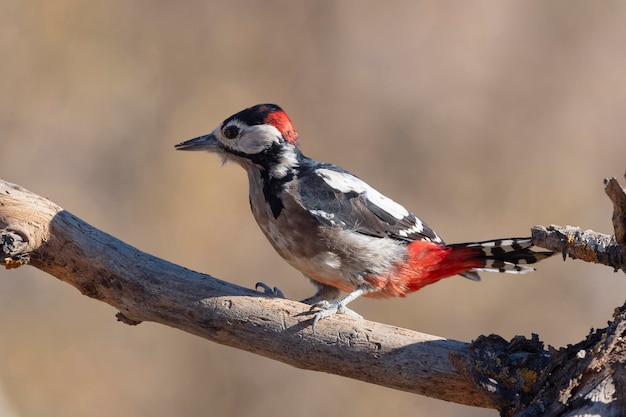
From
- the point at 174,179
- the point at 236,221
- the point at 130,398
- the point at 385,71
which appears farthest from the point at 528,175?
the point at 130,398

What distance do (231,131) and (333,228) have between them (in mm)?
770

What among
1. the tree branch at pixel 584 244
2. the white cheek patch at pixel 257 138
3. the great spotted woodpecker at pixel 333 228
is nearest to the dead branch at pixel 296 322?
the tree branch at pixel 584 244

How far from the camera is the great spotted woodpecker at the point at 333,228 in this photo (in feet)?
12.7

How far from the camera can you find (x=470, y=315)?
6883mm

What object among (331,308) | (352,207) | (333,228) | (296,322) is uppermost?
(352,207)

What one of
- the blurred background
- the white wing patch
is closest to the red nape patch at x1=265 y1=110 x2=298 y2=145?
the white wing patch

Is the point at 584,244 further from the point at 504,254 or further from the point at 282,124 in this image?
the point at 282,124

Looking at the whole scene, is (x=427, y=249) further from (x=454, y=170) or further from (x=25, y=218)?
(x=454, y=170)

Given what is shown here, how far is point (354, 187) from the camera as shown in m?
4.14

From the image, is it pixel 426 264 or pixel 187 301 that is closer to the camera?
pixel 187 301

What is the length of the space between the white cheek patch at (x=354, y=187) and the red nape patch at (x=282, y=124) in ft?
0.78

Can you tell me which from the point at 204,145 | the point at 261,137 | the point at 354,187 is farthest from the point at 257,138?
the point at 354,187

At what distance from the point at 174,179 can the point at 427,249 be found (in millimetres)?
3268

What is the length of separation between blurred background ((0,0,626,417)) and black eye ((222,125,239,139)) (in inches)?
105
